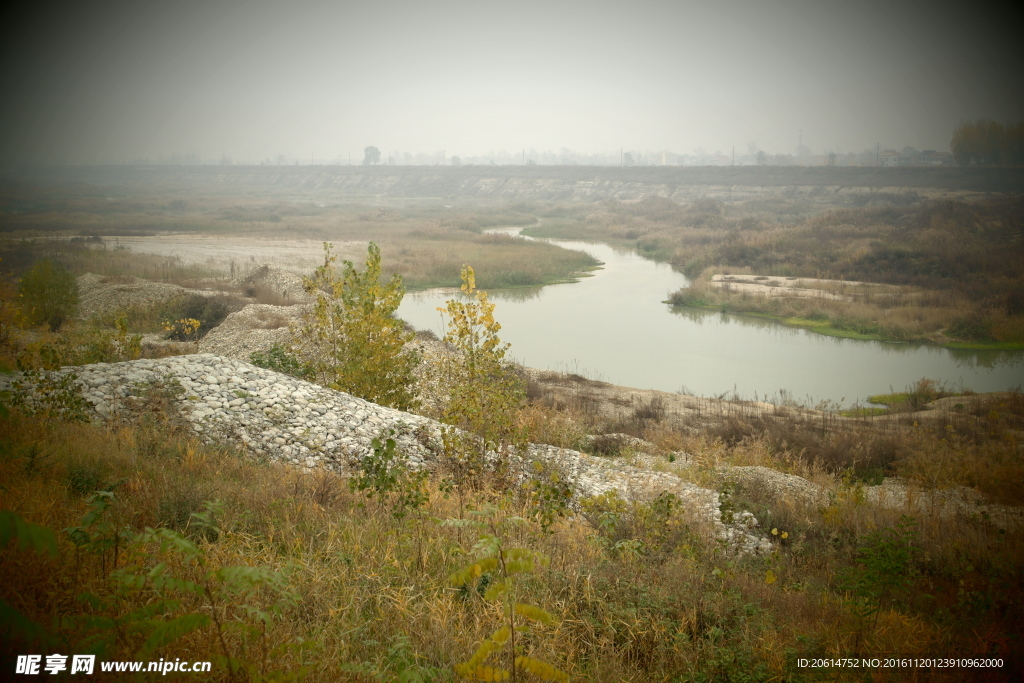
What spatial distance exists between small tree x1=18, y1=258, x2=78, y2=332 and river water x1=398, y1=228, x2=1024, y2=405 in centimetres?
1326

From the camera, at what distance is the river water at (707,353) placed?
19.8 m

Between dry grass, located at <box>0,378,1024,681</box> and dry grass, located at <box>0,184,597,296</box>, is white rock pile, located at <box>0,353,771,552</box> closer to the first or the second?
dry grass, located at <box>0,378,1024,681</box>

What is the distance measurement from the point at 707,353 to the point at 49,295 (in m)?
24.7

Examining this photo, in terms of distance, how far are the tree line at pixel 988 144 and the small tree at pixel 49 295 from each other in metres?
66.8

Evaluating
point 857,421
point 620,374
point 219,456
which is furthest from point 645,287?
point 219,456

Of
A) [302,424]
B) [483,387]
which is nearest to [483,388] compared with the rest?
[483,387]

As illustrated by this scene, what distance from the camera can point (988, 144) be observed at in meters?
54.8

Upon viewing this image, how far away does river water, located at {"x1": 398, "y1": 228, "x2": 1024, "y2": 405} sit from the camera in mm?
19828

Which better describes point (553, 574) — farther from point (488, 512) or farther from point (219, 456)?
point (219, 456)

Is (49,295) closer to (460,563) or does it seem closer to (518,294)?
(460,563)

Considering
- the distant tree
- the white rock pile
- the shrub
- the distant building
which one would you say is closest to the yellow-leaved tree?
the shrub

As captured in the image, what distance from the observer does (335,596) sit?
12.5ft

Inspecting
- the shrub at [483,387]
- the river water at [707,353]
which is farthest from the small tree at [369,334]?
the river water at [707,353]

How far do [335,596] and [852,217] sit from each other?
56.4m
